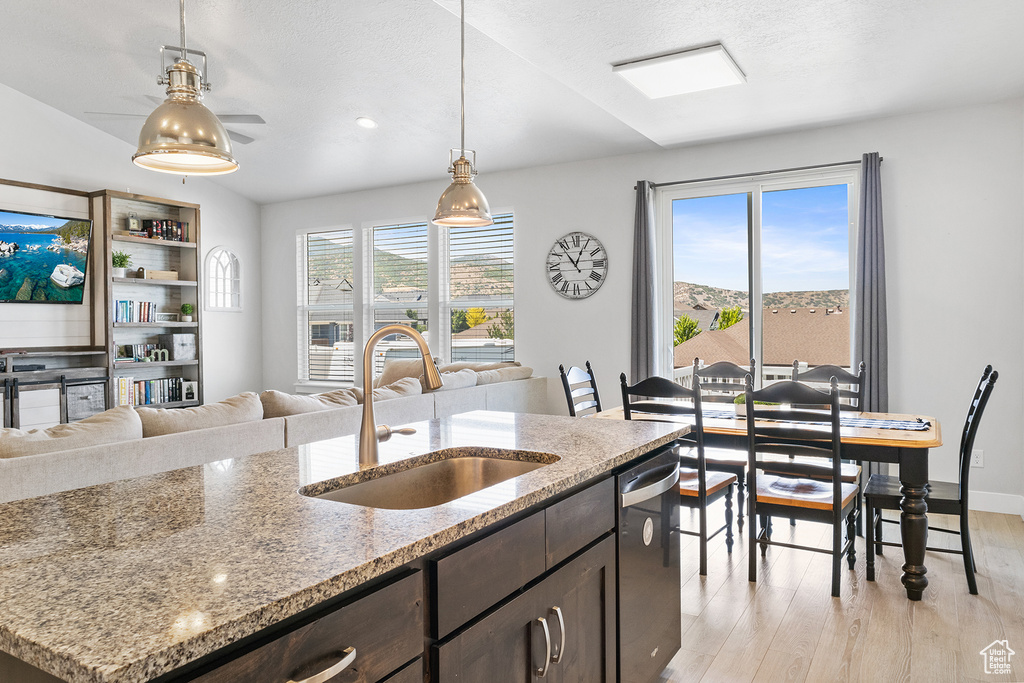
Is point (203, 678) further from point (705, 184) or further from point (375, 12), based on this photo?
point (705, 184)

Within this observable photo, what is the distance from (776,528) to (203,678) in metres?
3.81

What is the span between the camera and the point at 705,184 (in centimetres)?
537

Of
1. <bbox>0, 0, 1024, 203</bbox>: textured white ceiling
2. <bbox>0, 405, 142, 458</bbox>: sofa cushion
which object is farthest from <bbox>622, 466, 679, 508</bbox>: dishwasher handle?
<bbox>0, 0, 1024, 203</bbox>: textured white ceiling

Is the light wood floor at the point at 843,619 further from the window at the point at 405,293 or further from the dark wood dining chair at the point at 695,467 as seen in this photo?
the window at the point at 405,293

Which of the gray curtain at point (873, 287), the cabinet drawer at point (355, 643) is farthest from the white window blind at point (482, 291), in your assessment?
the cabinet drawer at point (355, 643)

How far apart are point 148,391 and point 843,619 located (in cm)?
624

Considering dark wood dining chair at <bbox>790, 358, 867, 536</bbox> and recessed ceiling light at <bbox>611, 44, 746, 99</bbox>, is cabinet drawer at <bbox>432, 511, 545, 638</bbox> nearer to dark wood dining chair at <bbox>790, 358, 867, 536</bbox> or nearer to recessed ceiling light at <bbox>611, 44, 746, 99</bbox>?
dark wood dining chair at <bbox>790, 358, 867, 536</bbox>

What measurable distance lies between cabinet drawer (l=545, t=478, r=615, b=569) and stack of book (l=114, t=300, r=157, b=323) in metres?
6.01

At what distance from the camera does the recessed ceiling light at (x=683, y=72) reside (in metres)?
3.52

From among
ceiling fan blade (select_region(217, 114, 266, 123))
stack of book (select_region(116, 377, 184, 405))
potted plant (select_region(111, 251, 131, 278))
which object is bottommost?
stack of book (select_region(116, 377, 184, 405))

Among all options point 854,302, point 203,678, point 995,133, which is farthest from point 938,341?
point 203,678

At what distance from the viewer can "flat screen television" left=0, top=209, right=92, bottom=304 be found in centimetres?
566

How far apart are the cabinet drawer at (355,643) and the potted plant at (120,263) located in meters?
6.34

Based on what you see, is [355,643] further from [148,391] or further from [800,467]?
[148,391]
